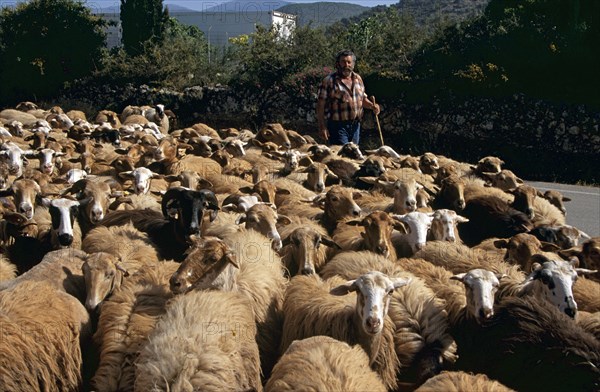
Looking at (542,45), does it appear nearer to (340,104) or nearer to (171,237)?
(340,104)

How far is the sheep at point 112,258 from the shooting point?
5367 millimetres

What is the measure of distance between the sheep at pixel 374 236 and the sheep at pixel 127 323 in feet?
6.70

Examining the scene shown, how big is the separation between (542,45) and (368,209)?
1333cm

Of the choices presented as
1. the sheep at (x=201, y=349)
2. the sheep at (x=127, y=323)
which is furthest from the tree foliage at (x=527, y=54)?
the sheep at (x=201, y=349)

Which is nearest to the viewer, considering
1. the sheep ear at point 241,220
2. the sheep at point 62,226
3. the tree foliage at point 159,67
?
the sheep at point 62,226

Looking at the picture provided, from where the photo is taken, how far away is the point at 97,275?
5.39 m

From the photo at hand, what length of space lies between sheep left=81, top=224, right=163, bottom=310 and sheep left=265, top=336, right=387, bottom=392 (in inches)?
71.2

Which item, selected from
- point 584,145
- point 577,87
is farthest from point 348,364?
point 577,87

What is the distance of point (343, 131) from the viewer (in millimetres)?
12406

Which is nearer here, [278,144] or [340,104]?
[340,104]

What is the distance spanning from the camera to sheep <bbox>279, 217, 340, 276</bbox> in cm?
637

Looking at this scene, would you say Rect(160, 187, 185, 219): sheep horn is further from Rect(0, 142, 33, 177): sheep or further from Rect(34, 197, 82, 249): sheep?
Rect(0, 142, 33, 177): sheep

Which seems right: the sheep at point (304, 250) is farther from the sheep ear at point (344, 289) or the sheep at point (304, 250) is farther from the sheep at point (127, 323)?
the sheep at point (127, 323)

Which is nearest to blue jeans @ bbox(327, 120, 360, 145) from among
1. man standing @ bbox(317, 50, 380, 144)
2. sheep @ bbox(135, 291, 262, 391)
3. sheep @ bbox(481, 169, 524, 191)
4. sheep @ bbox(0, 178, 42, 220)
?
man standing @ bbox(317, 50, 380, 144)
